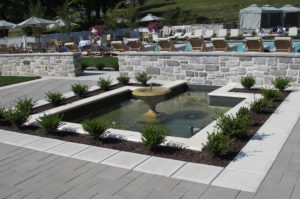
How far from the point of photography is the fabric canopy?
109 ft

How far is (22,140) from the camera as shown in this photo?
6.50 meters

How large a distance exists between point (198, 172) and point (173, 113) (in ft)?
13.3

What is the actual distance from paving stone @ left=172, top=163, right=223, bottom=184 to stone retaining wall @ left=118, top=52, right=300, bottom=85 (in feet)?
19.9

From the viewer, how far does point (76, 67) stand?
13.9 m

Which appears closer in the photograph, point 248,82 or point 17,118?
point 17,118

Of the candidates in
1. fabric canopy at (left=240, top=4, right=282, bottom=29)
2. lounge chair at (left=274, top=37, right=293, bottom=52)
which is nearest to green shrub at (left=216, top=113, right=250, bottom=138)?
lounge chair at (left=274, top=37, right=293, bottom=52)

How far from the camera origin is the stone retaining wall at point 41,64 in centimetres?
1385

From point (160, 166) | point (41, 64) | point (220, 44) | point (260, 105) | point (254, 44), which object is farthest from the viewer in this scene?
point (41, 64)

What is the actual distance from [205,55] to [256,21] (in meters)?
25.3

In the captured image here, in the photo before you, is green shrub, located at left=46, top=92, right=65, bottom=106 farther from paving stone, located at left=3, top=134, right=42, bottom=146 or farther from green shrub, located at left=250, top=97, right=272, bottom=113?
green shrub, located at left=250, top=97, right=272, bottom=113

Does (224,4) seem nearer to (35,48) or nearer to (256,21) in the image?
(256,21)

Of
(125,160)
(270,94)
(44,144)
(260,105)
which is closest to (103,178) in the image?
(125,160)

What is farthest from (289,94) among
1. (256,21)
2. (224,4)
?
(224,4)

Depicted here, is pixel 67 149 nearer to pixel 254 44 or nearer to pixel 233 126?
pixel 233 126
